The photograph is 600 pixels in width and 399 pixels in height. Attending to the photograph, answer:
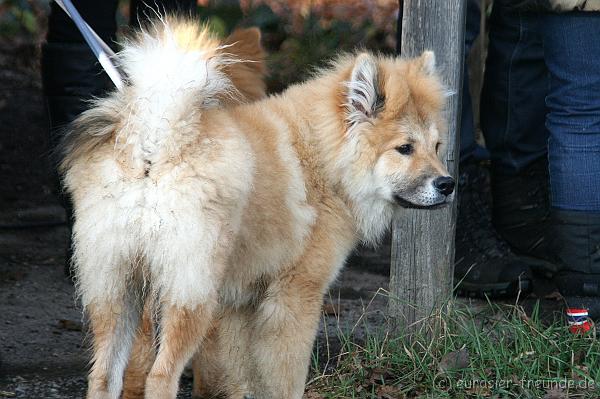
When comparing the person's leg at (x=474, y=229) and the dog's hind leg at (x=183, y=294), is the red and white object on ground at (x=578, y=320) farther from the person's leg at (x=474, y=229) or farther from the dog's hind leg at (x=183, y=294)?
the dog's hind leg at (x=183, y=294)

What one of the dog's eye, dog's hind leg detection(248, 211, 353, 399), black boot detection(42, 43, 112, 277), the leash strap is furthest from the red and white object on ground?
black boot detection(42, 43, 112, 277)

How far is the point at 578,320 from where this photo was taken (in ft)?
14.4

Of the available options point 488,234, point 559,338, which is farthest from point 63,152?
point 488,234

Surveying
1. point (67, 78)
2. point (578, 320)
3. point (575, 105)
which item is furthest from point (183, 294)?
point (67, 78)

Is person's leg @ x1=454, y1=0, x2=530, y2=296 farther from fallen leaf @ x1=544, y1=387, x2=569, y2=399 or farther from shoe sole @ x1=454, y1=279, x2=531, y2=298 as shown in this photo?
fallen leaf @ x1=544, y1=387, x2=569, y2=399

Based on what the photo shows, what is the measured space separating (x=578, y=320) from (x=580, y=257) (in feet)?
0.93

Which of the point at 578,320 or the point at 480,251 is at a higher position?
the point at 578,320

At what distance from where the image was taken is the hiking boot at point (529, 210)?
5816mm

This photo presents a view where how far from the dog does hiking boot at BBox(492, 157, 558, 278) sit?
5.21 feet

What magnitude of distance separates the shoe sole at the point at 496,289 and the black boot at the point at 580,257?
2.89 feet

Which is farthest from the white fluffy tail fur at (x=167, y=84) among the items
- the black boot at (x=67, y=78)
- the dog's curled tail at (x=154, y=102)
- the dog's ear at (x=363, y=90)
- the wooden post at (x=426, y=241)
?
the black boot at (x=67, y=78)

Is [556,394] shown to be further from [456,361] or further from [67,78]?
[67,78]

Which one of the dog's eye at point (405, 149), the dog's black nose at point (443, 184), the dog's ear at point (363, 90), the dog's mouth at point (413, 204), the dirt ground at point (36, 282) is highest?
the dog's ear at point (363, 90)

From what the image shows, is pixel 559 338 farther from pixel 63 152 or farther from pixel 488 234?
pixel 63 152
